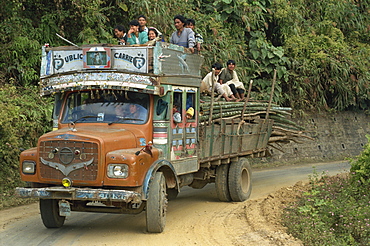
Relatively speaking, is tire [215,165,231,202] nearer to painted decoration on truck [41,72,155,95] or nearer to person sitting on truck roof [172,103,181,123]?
person sitting on truck roof [172,103,181,123]

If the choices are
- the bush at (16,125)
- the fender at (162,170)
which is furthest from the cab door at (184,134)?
the bush at (16,125)

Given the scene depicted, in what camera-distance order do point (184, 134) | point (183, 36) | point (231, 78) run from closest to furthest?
point (184, 134) → point (183, 36) → point (231, 78)

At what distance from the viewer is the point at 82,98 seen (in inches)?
327

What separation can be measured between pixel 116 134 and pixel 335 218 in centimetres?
376

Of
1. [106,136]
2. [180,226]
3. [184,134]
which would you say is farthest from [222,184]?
[106,136]

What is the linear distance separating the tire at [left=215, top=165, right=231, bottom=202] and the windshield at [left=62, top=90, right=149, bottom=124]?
10.6ft

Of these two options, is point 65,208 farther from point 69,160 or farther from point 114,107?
point 114,107

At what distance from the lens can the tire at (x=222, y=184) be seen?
1076 cm

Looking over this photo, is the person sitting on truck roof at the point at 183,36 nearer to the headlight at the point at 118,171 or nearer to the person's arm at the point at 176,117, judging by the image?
the person's arm at the point at 176,117

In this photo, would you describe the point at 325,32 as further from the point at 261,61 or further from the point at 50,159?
the point at 50,159

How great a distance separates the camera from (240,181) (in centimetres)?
1086

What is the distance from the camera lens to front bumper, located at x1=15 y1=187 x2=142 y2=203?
22.8 ft

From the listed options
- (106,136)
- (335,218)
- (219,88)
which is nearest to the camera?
(106,136)

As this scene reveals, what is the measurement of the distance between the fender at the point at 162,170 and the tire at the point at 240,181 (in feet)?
8.81
